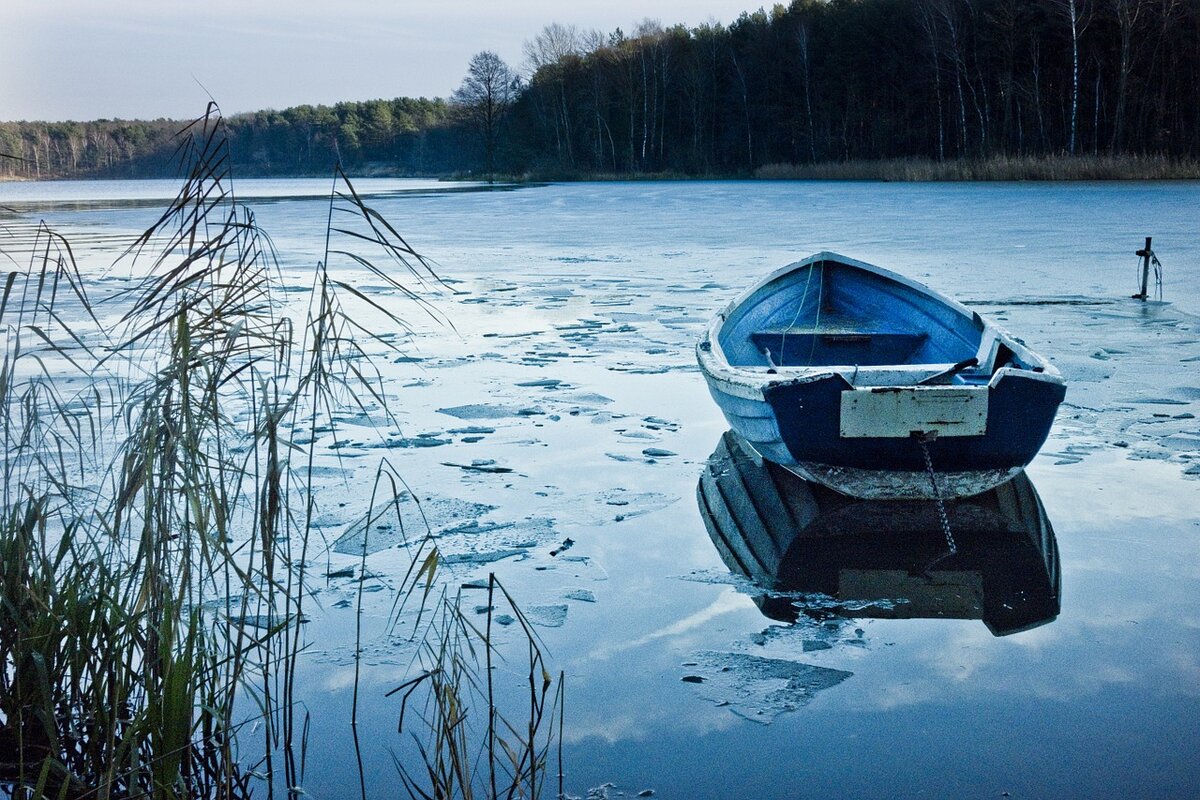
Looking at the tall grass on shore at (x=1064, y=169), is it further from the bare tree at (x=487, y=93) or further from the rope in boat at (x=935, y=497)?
the bare tree at (x=487, y=93)

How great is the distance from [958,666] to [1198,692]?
0.55 m

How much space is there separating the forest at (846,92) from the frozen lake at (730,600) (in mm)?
20938

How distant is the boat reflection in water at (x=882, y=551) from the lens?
332cm

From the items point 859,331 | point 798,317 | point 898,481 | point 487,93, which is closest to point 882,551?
point 898,481

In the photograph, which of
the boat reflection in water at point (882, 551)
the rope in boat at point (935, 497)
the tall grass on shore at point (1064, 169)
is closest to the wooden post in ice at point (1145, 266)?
the boat reflection in water at point (882, 551)

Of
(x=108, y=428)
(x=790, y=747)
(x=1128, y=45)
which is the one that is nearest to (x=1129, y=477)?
(x=790, y=747)

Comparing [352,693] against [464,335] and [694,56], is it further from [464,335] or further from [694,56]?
[694,56]

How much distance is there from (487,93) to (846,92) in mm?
27814

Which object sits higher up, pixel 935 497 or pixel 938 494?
pixel 938 494

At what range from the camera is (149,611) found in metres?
2.22

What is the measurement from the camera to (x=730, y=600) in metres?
A: 3.37

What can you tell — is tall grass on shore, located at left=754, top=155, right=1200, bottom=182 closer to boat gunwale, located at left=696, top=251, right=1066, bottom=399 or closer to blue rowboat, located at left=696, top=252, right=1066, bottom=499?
boat gunwale, located at left=696, top=251, right=1066, bottom=399

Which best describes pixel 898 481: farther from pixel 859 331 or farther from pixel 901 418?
pixel 859 331

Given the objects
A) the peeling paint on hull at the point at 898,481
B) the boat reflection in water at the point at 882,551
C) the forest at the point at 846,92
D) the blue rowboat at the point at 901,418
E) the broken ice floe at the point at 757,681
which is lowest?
the broken ice floe at the point at 757,681
